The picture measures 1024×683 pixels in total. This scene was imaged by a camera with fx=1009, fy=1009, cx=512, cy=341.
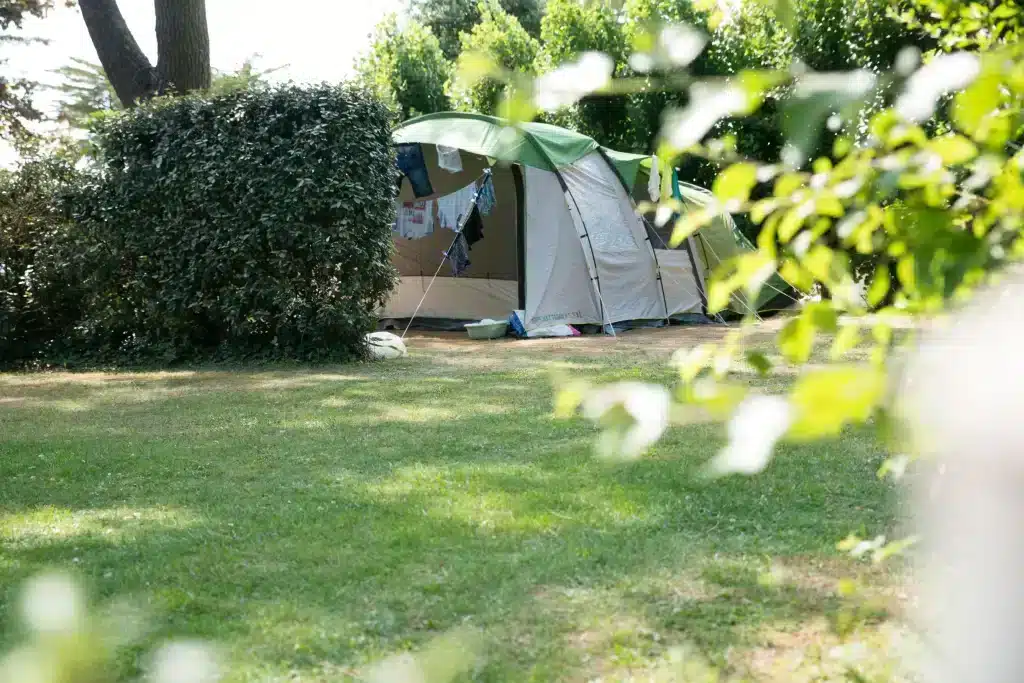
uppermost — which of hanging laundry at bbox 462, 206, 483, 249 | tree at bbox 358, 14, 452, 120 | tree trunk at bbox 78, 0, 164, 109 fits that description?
tree at bbox 358, 14, 452, 120

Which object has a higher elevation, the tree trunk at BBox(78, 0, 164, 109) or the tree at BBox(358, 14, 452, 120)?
the tree at BBox(358, 14, 452, 120)

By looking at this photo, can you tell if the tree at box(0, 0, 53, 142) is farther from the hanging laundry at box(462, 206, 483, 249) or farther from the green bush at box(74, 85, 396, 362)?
the hanging laundry at box(462, 206, 483, 249)

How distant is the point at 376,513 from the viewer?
345 cm

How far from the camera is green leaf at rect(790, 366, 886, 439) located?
59cm

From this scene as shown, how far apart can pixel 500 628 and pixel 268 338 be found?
647 cm

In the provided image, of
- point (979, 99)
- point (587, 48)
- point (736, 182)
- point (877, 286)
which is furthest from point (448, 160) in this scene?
point (979, 99)

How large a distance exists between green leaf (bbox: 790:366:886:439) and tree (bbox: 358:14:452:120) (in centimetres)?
1826

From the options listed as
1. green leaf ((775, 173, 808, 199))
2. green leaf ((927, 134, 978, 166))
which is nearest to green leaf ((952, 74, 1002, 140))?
green leaf ((927, 134, 978, 166))

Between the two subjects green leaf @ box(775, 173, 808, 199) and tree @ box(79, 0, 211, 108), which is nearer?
green leaf @ box(775, 173, 808, 199)

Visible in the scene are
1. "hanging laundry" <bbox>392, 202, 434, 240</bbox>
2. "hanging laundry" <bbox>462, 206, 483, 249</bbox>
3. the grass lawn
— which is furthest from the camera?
"hanging laundry" <bbox>392, 202, 434, 240</bbox>

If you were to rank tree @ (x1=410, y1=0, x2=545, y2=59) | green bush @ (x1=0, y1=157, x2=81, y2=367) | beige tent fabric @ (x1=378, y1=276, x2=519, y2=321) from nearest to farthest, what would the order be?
1. green bush @ (x1=0, y1=157, x2=81, y2=367)
2. beige tent fabric @ (x1=378, y1=276, x2=519, y2=321)
3. tree @ (x1=410, y1=0, x2=545, y2=59)

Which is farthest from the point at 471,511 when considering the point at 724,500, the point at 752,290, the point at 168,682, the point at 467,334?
the point at 467,334

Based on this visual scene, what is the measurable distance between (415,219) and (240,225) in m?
3.04

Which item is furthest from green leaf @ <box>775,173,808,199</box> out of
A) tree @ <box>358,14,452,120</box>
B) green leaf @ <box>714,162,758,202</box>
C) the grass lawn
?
tree @ <box>358,14,452,120</box>
